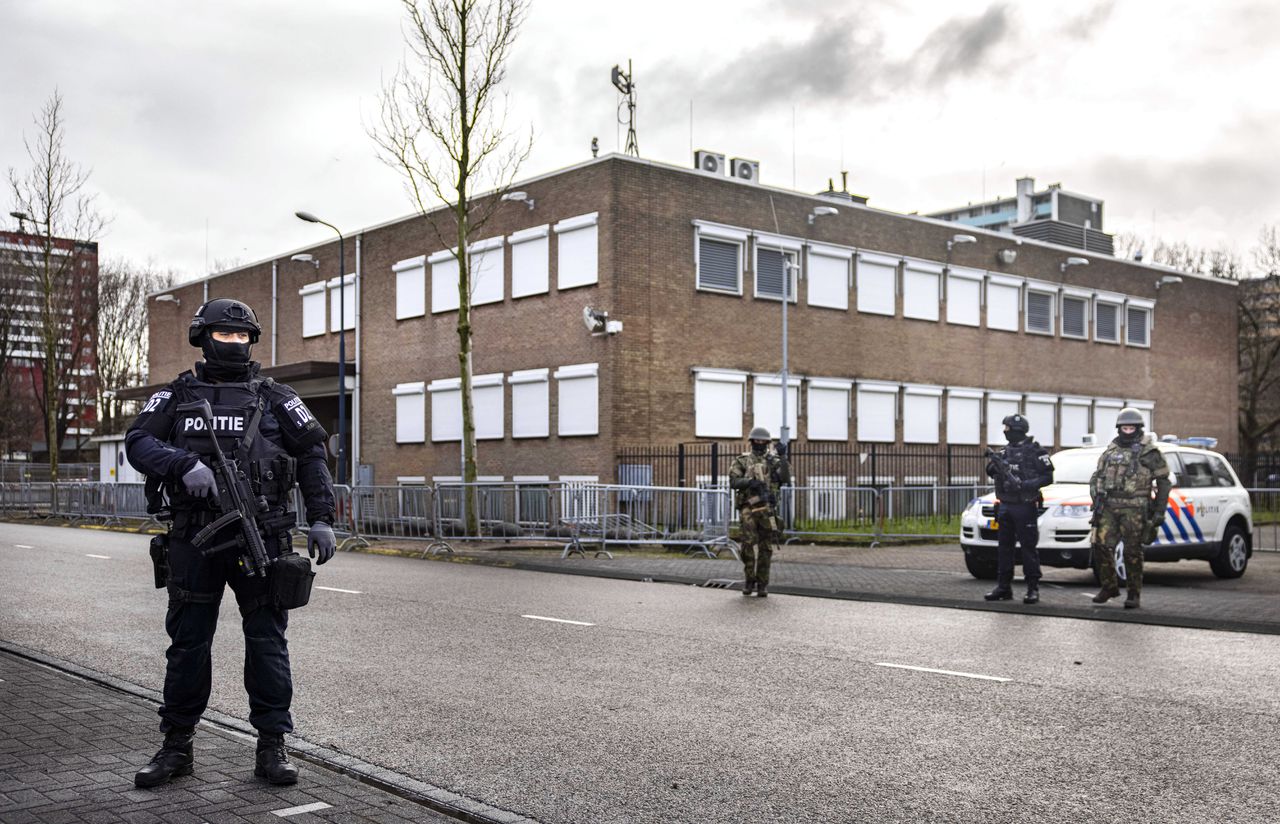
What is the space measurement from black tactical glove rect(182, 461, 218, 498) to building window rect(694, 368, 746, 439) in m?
26.1

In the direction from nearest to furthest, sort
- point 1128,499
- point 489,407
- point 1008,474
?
point 1128,499 → point 1008,474 → point 489,407

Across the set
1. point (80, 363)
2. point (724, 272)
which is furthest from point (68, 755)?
point (80, 363)

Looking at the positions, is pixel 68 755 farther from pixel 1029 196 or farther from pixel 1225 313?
pixel 1029 196

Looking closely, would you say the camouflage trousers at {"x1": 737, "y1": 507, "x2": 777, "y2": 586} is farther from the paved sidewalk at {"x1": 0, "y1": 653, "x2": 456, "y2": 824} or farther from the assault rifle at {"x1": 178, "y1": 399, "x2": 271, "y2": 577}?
the assault rifle at {"x1": 178, "y1": 399, "x2": 271, "y2": 577}

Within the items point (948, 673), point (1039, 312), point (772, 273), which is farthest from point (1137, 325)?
point (948, 673)

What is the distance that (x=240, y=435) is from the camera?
5.55 meters

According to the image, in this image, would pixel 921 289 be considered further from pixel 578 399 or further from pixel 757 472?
pixel 757 472

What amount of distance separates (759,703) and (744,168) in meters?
30.3

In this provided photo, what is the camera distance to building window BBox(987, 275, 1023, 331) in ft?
128

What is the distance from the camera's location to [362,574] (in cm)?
1675

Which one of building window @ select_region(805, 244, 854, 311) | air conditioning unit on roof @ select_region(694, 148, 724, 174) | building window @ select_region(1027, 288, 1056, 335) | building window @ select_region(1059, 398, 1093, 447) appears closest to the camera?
building window @ select_region(805, 244, 854, 311)

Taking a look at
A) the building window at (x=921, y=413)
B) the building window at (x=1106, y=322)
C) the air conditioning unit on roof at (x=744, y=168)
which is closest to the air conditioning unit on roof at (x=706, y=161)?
the air conditioning unit on roof at (x=744, y=168)

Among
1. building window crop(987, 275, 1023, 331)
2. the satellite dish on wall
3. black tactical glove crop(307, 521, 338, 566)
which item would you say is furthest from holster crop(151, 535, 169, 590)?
building window crop(987, 275, 1023, 331)

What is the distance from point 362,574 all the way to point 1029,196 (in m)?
58.9
